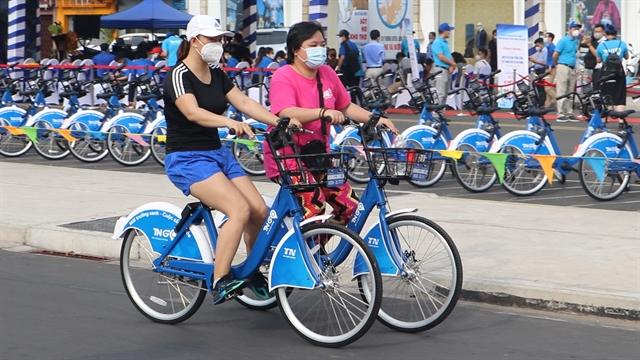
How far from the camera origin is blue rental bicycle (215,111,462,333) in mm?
5809

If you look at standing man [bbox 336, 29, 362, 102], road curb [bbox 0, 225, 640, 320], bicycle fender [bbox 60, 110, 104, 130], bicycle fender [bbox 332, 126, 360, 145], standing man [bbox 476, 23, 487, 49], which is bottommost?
road curb [bbox 0, 225, 640, 320]

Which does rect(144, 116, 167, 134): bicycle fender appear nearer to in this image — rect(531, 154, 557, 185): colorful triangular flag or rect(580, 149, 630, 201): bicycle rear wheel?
rect(531, 154, 557, 185): colorful triangular flag

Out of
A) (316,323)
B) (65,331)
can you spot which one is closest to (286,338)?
(316,323)

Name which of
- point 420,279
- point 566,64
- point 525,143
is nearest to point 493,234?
point 420,279

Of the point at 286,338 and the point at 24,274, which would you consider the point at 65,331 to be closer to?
the point at 286,338

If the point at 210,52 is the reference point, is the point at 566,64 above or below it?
above

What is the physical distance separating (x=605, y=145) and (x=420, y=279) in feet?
20.0

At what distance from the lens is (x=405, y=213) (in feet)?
19.7

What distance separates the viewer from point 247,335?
20.3 ft

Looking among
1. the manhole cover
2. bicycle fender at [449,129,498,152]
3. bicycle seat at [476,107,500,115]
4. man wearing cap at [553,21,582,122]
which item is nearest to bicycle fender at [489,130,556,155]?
bicycle fender at [449,129,498,152]

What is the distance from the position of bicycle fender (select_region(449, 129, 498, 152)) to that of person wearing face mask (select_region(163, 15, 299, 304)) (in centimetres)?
670

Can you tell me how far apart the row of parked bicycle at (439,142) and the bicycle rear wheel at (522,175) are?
1 cm

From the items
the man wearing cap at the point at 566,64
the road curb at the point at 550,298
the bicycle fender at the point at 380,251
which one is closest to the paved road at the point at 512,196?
the road curb at the point at 550,298

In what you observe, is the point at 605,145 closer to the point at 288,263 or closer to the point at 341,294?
the point at 341,294
